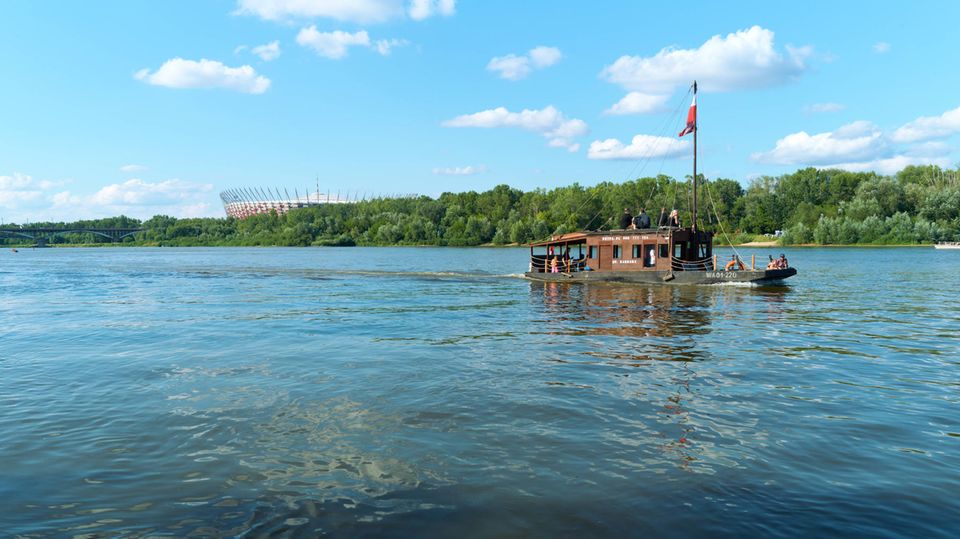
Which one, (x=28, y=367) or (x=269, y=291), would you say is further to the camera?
(x=269, y=291)

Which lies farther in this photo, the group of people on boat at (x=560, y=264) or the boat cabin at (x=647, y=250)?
the group of people on boat at (x=560, y=264)

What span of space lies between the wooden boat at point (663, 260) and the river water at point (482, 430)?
18544mm

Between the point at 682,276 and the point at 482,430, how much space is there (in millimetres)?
35428

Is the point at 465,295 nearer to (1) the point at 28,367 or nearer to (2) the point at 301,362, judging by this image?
(2) the point at 301,362

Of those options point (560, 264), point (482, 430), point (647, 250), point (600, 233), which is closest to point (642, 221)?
point (647, 250)

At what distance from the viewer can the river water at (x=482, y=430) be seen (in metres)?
7.72

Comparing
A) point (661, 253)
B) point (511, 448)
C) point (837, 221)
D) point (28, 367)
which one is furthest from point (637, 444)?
point (837, 221)

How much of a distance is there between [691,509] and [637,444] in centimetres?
236

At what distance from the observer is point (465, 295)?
40094 mm

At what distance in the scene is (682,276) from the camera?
43344 millimetres

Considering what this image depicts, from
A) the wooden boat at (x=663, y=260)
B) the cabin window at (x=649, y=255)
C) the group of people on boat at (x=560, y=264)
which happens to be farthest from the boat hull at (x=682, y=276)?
the group of people on boat at (x=560, y=264)

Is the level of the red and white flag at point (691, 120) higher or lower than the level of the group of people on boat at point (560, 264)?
higher

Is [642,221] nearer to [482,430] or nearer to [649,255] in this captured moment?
[649,255]

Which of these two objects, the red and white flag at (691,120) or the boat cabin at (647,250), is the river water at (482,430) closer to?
the boat cabin at (647,250)
